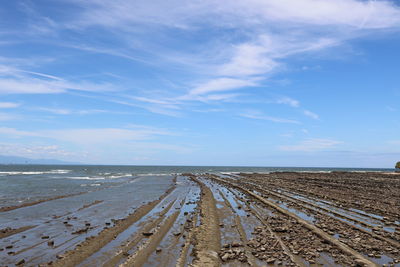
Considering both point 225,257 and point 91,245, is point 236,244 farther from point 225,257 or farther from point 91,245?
point 91,245

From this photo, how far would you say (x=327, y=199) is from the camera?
85.3 feet

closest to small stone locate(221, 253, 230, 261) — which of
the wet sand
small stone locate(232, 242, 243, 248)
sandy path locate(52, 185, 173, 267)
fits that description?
the wet sand

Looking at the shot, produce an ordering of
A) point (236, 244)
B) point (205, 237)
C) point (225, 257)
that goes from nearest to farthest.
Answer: point (225, 257) < point (236, 244) < point (205, 237)

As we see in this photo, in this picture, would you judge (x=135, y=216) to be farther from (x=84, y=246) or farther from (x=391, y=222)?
(x=391, y=222)

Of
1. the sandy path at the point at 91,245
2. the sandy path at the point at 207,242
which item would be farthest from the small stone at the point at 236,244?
the sandy path at the point at 91,245

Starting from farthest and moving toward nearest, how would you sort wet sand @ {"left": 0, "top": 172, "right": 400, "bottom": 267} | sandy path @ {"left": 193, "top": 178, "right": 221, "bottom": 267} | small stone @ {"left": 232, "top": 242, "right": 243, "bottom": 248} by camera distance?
small stone @ {"left": 232, "top": 242, "right": 243, "bottom": 248}, wet sand @ {"left": 0, "top": 172, "right": 400, "bottom": 267}, sandy path @ {"left": 193, "top": 178, "right": 221, "bottom": 267}

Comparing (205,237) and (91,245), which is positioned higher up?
(205,237)

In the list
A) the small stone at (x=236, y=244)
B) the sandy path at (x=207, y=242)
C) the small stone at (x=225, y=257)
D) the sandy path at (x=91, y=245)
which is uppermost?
the small stone at (x=225, y=257)

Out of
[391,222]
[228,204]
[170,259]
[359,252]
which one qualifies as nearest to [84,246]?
[170,259]

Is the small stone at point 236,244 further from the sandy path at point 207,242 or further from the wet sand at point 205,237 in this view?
the sandy path at point 207,242

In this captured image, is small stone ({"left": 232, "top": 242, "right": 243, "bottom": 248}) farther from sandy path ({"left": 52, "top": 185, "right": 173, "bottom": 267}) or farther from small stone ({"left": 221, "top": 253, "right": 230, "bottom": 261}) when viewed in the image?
sandy path ({"left": 52, "top": 185, "right": 173, "bottom": 267})

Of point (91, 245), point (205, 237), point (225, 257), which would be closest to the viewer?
point (225, 257)

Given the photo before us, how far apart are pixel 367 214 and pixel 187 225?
39.1 ft

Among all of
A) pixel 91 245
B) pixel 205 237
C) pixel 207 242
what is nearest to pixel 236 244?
pixel 207 242
